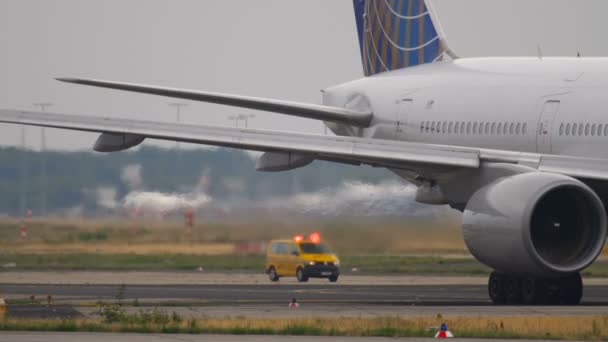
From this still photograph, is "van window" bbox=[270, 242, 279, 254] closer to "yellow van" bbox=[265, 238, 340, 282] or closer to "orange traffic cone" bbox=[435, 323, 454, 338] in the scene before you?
"yellow van" bbox=[265, 238, 340, 282]

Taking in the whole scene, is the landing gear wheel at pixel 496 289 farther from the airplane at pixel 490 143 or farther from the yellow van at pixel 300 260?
the yellow van at pixel 300 260

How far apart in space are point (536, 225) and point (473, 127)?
19.4 feet

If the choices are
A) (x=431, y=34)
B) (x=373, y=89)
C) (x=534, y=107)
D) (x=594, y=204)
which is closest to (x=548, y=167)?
(x=594, y=204)

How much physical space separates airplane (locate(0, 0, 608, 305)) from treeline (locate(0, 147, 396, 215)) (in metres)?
1.59

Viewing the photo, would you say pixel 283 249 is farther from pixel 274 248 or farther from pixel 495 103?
pixel 495 103

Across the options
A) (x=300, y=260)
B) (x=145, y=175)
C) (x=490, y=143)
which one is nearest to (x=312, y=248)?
(x=300, y=260)

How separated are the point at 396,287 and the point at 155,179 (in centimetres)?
604

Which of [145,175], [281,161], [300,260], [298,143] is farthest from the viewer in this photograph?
[300,260]

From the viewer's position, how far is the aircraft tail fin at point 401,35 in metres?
35.5

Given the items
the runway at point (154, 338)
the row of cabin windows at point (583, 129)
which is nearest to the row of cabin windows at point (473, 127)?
the row of cabin windows at point (583, 129)

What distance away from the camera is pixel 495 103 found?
29.2m

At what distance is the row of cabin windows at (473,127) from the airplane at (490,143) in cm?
3

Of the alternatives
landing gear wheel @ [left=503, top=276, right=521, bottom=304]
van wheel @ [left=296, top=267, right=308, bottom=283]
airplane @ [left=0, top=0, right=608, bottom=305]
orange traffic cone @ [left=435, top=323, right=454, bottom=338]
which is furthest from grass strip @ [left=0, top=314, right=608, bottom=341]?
van wheel @ [left=296, top=267, right=308, bottom=283]

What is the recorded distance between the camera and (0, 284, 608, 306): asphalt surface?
27.0 metres
